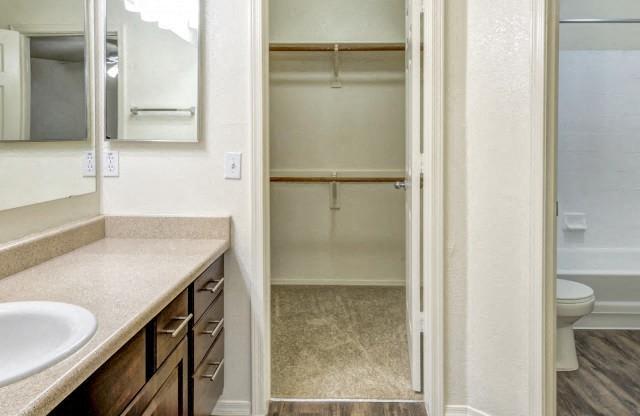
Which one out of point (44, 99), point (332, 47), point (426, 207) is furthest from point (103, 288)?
point (332, 47)

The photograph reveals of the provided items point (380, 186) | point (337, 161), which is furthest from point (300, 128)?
point (380, 186)

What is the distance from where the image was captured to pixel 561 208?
367 centimetres

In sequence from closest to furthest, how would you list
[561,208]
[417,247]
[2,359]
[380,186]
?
[2,359] → [417,247] → [561,208] → [380,186]

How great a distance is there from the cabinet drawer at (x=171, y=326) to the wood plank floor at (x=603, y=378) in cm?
167

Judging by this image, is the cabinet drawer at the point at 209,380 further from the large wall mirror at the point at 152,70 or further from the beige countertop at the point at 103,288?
the large wall mirror at the point at 152,70

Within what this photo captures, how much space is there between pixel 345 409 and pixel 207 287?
89 cm

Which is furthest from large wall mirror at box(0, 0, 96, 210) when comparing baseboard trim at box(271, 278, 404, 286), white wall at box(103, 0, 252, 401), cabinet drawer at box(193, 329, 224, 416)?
baseboard trim at box(271, 278, 404, 286)

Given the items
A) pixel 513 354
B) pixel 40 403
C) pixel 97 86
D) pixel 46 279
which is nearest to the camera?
pixel 40 403

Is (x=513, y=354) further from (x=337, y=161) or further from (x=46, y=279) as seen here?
(x=337, y=161)

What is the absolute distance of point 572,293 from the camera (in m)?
2.50

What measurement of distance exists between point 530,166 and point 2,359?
5.44 feet

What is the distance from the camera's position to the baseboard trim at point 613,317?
3027 mm

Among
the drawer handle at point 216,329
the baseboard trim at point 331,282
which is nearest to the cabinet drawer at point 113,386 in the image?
the drawer handle at point 216,329

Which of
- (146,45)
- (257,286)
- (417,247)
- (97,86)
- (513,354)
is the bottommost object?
(513,354)
